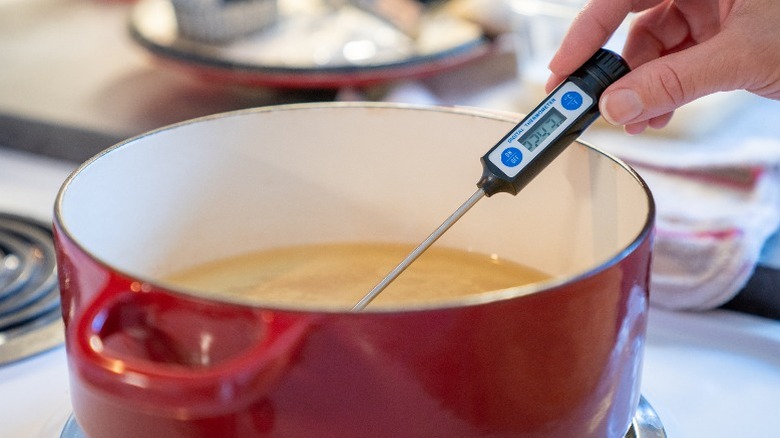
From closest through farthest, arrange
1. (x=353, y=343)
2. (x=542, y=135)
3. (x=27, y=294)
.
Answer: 1. (x=353, y=343)
2. (x=542, y=135)
3. (x=27, y=294)

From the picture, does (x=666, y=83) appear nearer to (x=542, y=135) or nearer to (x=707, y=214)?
(x=542, y=135)

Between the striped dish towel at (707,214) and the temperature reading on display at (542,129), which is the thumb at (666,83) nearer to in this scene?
the temperature reading on display at (542,129)

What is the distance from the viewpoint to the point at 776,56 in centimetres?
47

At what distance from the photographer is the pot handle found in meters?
0.30

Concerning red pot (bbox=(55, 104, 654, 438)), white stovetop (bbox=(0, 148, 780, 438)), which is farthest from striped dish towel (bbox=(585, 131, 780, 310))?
red pot (bbox=(55, 104, 654, 438))

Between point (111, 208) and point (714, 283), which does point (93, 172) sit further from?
point (714, 283)

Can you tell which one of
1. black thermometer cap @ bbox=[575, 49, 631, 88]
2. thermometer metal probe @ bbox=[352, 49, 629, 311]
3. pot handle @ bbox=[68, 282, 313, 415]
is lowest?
pot handle @ bbox=[68, 282, 313, 415]

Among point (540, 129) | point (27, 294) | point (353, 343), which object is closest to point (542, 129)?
Answer: point (540, 129)

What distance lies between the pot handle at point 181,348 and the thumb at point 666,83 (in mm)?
195

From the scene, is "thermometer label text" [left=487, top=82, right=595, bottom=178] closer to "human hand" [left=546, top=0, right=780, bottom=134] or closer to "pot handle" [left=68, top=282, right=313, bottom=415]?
"human hand" [left=546, top=0, right=780, bottom=134]

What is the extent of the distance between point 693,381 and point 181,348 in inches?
12.2

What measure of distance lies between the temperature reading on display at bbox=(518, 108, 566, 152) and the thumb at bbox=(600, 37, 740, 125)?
0.07ft

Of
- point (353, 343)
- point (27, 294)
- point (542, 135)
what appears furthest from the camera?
point (27, 294)

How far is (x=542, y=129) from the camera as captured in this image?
43 cm
